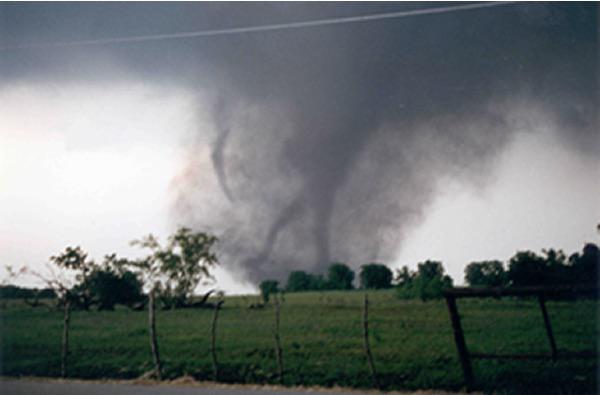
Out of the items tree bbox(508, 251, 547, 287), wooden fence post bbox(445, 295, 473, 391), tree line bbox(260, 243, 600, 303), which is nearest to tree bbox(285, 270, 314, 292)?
tree line bbox(260, 243, 600, 303)

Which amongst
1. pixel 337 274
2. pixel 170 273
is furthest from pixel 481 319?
pixel 170 273

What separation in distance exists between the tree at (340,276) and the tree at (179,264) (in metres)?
2.40

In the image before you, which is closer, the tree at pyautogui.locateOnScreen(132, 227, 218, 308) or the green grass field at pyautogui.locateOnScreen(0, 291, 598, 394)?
the green grass field at pyautogui.locateOnScreen(0, 291, 598, 394)

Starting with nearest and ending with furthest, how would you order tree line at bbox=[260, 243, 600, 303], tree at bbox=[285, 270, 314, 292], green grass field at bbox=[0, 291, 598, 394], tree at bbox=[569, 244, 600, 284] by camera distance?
1. green grass field at bbox=[0, 291, 598, 394]
2. tree at bbox=[569, 244, 600, 284]
3. tree line at bbox=[260, 243, 600, 303]
4. tree at bbox=[285, 270, 314, 292]

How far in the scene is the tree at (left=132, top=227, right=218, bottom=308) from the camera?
10453mm

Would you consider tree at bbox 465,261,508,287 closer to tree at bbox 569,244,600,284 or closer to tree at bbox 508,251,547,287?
tree at bbox 508,251,547,287

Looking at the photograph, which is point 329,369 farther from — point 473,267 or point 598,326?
point 598,326

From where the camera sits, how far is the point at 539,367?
8.06 m

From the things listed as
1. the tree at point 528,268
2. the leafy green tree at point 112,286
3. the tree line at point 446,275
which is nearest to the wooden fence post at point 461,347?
the tree line at point 446,275

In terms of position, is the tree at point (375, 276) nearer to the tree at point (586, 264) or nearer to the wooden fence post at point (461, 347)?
the wooden fence post at point (461, 347)

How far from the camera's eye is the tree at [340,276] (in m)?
9.78

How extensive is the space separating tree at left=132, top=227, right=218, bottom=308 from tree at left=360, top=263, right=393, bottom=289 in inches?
120

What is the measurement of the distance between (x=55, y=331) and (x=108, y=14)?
7288mm

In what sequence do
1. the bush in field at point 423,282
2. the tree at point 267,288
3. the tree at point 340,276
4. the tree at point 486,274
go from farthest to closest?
the tree at point 267,288 → the tree at point 340,276 → the bush in field at point 423,282 → the tree at point 486,274
